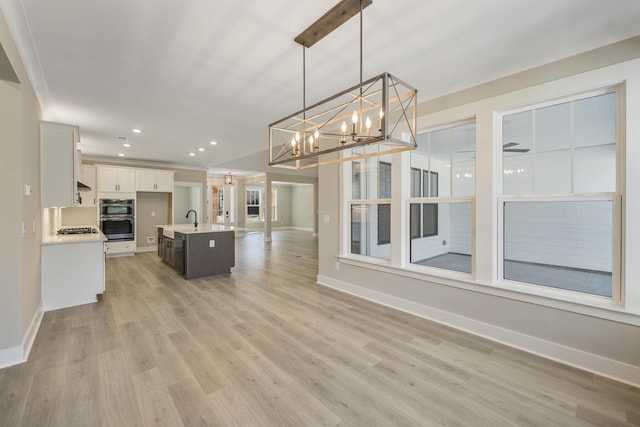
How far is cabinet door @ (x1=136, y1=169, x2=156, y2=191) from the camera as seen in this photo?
7336 mm

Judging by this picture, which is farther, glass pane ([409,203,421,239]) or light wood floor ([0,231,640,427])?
glass pane ([409,203,421,239])

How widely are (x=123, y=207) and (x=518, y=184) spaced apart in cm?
820

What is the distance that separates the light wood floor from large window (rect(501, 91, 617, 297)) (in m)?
0.83

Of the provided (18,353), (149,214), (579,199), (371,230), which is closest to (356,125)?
(579,199)

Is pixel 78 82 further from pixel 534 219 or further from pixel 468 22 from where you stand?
pixel 534 219

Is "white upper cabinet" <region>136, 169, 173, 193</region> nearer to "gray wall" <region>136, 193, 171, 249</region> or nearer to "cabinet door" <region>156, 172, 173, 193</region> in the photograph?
"cabinet door" <region>156, 172, 173, 193</region>

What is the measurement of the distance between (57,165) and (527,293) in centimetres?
527

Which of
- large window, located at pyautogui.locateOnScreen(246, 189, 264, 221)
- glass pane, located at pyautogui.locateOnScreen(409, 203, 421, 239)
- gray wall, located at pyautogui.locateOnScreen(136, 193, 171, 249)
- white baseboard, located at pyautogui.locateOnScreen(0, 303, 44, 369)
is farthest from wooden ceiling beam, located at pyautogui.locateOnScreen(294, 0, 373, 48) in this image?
large window, located at pyautogui.locateOnScreen(246, 189, 264, 221)

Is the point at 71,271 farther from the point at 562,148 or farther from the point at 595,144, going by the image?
the point at 595,144

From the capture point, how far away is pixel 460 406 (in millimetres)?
1839

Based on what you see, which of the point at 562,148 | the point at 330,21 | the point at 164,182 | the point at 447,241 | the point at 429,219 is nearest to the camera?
the point at 330,21

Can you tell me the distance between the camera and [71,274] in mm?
3625

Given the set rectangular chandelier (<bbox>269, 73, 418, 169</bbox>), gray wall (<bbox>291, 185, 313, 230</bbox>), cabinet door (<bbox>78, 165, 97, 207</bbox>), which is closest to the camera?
rectangular chandelier (<bbox>269, 73, 418, 169</bbox>)

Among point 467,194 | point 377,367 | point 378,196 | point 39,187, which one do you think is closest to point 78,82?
point 39,187
